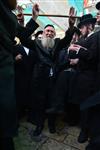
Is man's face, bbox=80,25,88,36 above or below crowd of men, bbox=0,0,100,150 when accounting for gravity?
above

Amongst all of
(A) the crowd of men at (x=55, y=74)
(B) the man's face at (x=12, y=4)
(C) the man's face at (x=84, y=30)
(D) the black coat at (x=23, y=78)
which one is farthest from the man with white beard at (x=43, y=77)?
(B) the man's face at (x=12, y=4)

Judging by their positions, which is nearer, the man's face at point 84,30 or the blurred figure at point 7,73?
the blurred figure at point 7,73

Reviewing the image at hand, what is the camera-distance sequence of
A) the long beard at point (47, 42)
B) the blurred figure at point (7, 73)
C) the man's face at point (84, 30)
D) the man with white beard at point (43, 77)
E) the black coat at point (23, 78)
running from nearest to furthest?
the blurred figure at point (7, 73)
the man with white beard at point (43, 77)
the long beard at point (47, 42)
the black coat at point (23, 78)
the man's face at point (84, 30)

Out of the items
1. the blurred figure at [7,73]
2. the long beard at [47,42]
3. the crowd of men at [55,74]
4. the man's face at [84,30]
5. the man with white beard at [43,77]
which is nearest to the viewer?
the blurred figure at [7,73]

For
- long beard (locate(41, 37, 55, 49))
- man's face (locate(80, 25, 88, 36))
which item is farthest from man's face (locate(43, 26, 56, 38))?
man's face (locate(80, 25, 88, 36))

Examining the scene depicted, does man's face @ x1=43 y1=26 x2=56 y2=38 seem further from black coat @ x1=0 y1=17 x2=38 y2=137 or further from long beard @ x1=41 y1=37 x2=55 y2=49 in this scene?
black coat @ x1=0 y1=17 x2=38 y2=137

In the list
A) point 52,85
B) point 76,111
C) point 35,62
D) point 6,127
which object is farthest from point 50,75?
point 6,127

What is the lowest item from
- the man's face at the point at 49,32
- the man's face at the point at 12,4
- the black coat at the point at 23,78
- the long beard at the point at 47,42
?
the black coat at the point at 23,78

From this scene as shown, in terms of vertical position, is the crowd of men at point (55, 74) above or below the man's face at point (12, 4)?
below

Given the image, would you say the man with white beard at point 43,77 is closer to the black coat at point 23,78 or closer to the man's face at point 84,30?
the black coat at point 23,78

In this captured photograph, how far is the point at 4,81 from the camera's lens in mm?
1892

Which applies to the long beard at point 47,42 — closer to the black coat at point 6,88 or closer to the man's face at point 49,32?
the man's face at point 49,32

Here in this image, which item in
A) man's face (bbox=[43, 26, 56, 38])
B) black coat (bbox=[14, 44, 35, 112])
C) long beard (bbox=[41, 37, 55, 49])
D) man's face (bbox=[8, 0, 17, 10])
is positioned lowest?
black coat (bbox=[14, 44, 35, 112])

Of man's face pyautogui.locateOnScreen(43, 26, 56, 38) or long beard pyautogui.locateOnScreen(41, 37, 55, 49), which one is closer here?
long beard pyautogui.locateOnScreen(41, 37, 55, 49)
